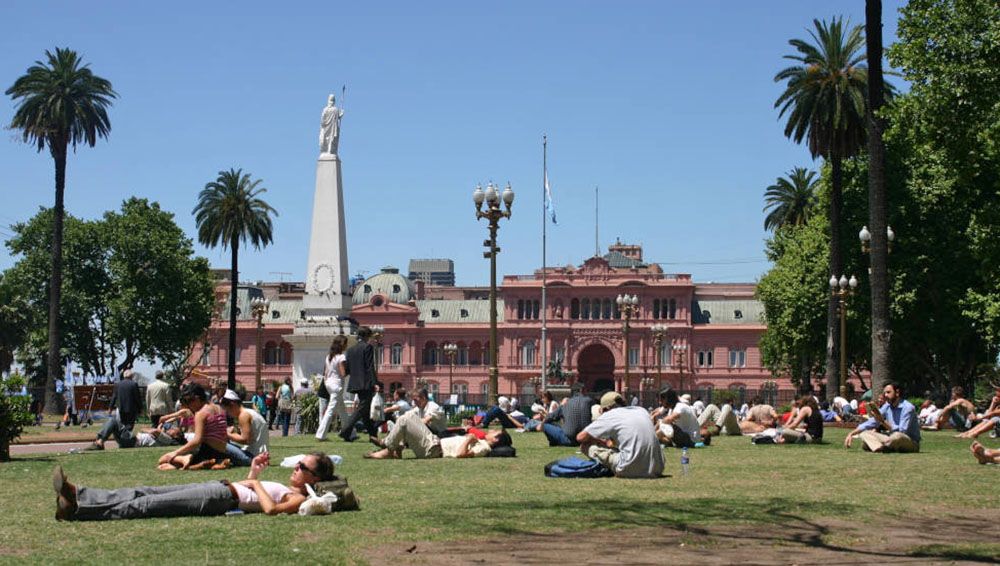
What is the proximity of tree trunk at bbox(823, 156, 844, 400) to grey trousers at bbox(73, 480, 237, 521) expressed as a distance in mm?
33845

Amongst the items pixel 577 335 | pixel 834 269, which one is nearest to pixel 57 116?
pixel 834 269

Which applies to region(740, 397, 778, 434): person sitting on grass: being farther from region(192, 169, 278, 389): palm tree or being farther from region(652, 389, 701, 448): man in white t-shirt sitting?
region(192, 169, 278, 389): palm tree

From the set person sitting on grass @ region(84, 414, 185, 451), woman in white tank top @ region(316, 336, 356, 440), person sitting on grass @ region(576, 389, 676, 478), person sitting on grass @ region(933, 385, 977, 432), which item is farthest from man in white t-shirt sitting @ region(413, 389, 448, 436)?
person sitting on grass @ region(933, 385, 977, 432)

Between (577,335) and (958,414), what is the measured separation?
76.3m

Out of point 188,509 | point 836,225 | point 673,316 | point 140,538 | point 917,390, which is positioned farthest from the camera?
point 673,316

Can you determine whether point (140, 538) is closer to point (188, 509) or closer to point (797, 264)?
point (188, 509)

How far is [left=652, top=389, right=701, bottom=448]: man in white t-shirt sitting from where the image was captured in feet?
67.2

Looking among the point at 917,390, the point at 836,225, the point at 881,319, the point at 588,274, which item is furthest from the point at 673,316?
the point at 881,319

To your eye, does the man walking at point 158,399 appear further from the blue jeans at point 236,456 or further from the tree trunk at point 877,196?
the tree trunk at point 877,196

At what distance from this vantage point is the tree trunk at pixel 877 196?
27.0m

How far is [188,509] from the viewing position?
10117mm

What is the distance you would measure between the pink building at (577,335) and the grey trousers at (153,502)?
89337 millimetres

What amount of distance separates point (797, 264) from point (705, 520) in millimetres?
44844

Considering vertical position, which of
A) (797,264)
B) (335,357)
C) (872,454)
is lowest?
(872,454)
